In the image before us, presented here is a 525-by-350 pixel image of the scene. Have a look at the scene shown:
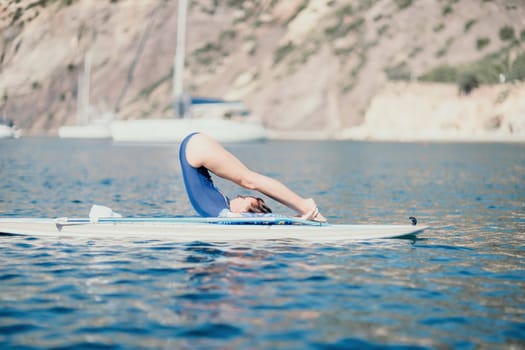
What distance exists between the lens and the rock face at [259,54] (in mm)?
90250

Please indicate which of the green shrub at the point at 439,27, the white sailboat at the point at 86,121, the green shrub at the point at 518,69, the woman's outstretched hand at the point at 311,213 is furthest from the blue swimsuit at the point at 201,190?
the white sailboat at the point at 86,121

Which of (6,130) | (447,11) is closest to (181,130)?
(6,130)

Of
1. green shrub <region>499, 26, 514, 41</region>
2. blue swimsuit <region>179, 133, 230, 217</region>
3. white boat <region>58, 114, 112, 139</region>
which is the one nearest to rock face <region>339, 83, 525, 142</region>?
green shrub <region>499, 26, 514, 41</region>

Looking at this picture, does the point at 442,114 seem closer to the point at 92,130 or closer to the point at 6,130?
the point at 92,130

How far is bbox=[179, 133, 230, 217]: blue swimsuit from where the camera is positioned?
11.3 metres

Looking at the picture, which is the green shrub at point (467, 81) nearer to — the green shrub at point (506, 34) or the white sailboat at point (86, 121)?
the green shrub at point (506, 34)

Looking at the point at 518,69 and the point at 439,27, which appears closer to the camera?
the point at 518,69

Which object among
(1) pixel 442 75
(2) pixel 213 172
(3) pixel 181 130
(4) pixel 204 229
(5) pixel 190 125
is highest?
(1) pixel 442 75

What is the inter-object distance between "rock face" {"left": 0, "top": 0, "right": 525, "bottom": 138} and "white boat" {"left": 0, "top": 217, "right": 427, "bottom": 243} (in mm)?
67548

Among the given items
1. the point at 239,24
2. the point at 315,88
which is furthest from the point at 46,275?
the point at 239,24

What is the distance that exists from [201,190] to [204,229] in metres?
0.82

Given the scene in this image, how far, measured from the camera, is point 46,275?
993cm

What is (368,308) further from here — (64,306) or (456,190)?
(456,190)

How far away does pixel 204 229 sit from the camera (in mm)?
12227
